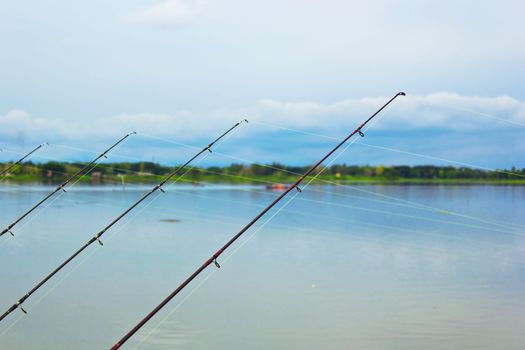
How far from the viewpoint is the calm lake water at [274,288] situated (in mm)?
14820

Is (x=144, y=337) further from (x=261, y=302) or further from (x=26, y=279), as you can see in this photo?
(x=26, y=279)

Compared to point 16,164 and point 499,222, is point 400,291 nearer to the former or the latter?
point 16,164

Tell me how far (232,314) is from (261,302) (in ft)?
6.24

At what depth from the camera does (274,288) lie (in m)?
20.7

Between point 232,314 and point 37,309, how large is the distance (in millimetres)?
5321

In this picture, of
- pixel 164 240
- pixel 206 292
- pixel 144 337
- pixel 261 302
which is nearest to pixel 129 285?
pixel 206 292

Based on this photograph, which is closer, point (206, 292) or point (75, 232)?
point (206, 292)

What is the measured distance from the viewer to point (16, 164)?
48.8ft

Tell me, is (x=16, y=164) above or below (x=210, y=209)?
above

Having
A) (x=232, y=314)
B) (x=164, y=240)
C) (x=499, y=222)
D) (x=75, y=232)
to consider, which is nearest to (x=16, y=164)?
(x=232, y=314)

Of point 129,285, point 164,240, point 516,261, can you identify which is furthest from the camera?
point 164,240

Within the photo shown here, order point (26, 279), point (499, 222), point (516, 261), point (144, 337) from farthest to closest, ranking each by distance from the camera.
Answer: point (499, 222), point (516, 261), point (26, 279), point (144, 337)

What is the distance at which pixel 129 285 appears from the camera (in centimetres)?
2036

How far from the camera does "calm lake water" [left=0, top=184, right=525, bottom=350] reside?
1482cm
